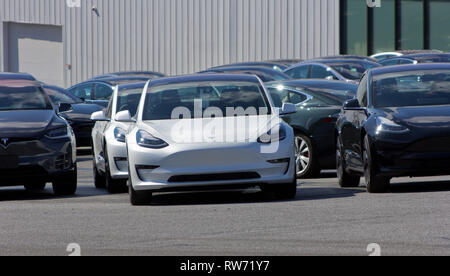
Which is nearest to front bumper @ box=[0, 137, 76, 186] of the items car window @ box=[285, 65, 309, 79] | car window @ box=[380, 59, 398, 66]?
car window @ box=[285, 65, 309, 79]

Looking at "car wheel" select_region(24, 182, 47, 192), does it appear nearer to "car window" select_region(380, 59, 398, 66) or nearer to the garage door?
"car window" select_region(380, 59, 398, 66)

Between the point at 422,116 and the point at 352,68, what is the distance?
43.5 feet

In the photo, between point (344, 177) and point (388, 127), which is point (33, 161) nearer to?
point (344, 177)

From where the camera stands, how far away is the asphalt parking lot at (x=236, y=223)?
7.80 m

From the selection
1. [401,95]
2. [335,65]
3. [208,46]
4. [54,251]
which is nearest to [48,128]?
[401,95]

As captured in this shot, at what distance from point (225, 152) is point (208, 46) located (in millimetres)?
31933

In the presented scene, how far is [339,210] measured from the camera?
10.1 meters

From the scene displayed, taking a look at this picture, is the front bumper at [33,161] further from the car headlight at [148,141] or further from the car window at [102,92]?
the car window at [102,92]

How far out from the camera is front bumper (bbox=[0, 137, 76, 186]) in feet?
40.4

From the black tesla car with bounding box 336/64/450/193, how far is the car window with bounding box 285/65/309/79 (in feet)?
38.0

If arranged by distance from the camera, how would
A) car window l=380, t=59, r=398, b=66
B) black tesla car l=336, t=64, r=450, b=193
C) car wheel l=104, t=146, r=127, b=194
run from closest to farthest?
black tesla car l=336, t=64, r=450, b=193, car wheel l=104, t=146, r=127, b=194, car window l=380, t=59, r=398, b=66

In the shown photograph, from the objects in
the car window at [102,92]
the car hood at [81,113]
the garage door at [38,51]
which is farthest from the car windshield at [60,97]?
the garage door at [38,51]

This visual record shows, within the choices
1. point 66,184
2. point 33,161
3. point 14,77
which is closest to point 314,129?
point 66,184
